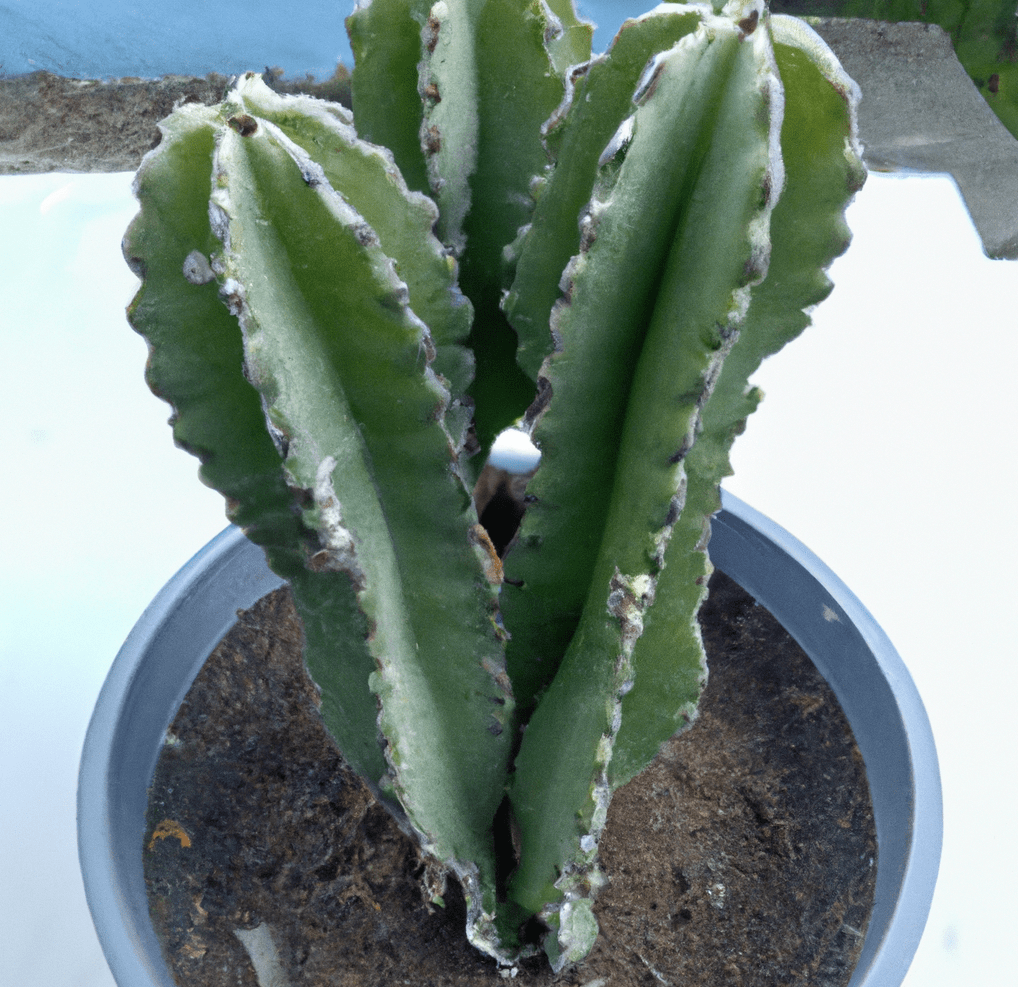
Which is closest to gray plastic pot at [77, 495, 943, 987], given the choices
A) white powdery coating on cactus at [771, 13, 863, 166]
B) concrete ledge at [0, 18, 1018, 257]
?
white powdery coating on cactus at [771, 13, 863, 166]

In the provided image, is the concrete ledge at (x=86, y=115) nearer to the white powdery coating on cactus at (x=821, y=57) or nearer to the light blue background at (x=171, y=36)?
the light blue background at (x=171, y=36)

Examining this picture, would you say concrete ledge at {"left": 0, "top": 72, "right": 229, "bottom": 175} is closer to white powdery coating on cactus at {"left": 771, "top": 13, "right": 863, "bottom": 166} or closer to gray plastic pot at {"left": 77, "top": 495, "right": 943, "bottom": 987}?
gray plastic pot at {"left": 77, "top": 495, "right": 943, "bottom": 987}

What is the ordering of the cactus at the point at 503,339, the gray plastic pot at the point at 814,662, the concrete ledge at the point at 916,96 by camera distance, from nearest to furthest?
the cactus at the point at 503,339, the gray plastic pot at the point at 814,662, the concrete ledge at the point at 916,96

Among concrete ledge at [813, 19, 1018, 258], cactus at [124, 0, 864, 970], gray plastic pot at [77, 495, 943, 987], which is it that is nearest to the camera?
cactus at [124, 0, 864, 970]

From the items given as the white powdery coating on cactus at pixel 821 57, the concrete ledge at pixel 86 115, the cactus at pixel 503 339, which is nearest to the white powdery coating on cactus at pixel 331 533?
the cactus at pixel 503 339

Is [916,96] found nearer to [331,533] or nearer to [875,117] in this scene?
[875,117]

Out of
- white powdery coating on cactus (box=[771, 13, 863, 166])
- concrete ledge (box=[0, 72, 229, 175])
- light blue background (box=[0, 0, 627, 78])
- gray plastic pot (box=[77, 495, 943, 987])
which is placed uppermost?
white powdery coating on cactus (box=[771, 13, 863, 166])

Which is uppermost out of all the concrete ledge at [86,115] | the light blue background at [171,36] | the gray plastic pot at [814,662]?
the light blue background at [171,36]
